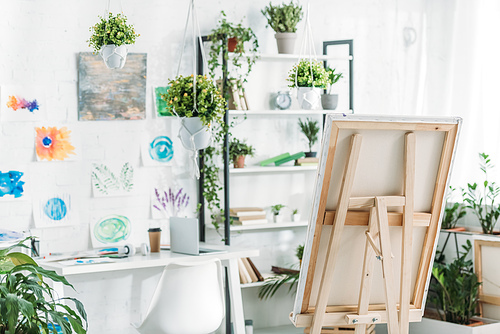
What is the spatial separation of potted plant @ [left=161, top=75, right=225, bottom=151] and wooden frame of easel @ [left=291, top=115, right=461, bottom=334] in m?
1.36

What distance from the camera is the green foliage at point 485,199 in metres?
5.00

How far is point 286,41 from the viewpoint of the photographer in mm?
5102

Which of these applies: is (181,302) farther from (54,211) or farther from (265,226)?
(265,226)

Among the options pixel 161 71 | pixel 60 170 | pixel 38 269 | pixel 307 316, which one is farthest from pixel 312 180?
pixel 38 269

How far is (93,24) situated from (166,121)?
2.54ft

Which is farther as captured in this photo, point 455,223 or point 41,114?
point 455,223

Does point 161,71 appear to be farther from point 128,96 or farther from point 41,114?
point 41,114

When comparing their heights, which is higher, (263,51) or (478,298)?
(263,51)

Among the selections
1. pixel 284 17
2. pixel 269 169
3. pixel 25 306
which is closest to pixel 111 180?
pixel 269 169

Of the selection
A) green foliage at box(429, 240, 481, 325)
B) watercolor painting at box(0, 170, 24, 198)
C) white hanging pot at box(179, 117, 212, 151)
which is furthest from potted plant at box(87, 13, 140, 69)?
green foliage at box(429, 240, 481, 325)

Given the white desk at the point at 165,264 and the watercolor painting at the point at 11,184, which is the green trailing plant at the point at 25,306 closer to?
the white desk at the point at 165,264

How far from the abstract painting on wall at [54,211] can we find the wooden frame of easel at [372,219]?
1.93 meters

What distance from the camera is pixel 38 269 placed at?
8.91 feet

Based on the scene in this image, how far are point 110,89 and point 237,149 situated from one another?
94 cm
